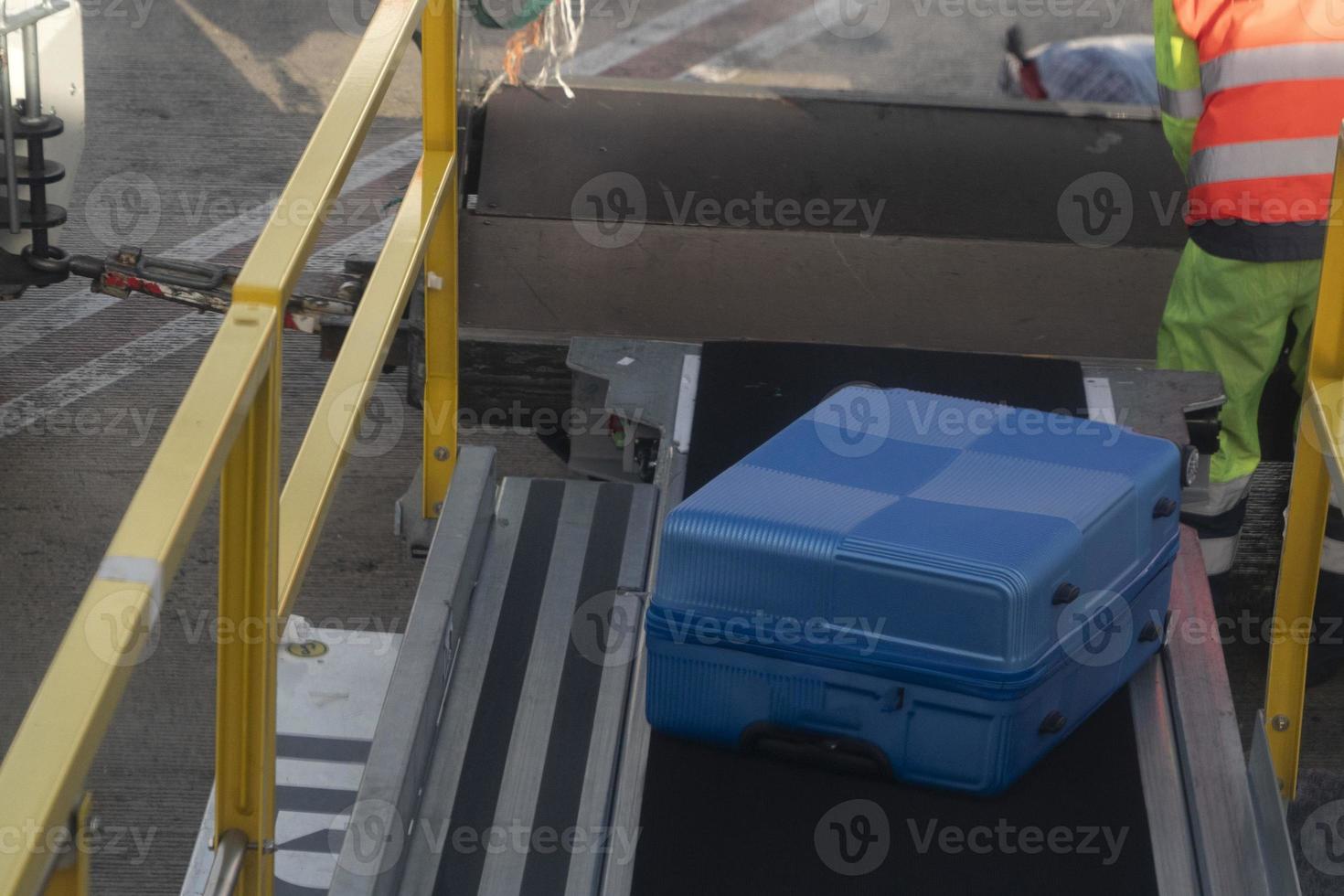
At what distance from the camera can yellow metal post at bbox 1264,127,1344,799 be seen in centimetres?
225

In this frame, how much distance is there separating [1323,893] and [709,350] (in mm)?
1537

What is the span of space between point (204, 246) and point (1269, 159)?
373cm

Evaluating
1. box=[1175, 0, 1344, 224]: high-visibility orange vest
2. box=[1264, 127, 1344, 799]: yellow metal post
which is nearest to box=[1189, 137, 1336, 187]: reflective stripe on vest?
box=[1175, 0, 1344, 224]: high-visibility orange vest

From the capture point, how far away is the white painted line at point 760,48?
738 centimetres

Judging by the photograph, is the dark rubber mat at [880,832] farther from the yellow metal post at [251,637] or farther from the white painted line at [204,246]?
the white painted line at [204,246]

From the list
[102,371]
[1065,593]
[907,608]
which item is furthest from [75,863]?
[102,371]

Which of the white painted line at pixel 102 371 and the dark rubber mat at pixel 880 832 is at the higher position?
the dark rubber mat at pixel 880 832

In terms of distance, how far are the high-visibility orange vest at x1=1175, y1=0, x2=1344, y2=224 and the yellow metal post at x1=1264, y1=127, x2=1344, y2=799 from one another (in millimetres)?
1180

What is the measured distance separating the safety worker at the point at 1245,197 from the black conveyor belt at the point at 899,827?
132 cm

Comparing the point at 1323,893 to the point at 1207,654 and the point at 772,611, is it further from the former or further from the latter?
the point at 772,611

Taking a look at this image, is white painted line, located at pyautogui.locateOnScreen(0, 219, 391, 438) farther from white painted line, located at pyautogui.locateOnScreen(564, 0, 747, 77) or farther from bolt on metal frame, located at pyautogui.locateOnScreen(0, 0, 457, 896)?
bolt on metal frame, located at pyautogui.locateOnScreen(0, 0, 457, 896)

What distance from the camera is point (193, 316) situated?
548cm

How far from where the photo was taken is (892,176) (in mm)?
4512

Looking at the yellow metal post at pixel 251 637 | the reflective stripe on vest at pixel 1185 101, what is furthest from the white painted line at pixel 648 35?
the yellow metal post at pixel 251 637
